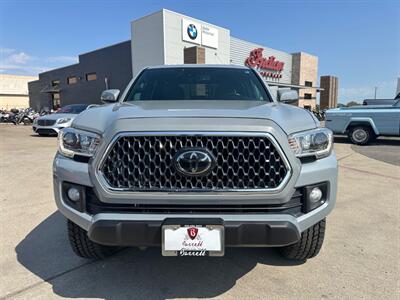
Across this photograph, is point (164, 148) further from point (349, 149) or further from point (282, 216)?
point (349, 149)

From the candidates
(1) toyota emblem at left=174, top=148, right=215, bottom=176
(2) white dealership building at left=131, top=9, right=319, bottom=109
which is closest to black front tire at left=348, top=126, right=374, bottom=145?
(2) white dealership building at left=131, top=9, right=319, bottom=109

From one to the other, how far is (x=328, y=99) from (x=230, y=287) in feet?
116

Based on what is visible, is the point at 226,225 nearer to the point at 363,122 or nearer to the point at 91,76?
the point at 363,122

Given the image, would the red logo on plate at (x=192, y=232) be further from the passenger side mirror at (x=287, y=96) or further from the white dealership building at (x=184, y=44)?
the white dealership building at (x=184, y=44)

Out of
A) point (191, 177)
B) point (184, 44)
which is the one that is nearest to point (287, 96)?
point (191, 177)

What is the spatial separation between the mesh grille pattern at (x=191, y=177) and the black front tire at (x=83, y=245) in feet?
2.55

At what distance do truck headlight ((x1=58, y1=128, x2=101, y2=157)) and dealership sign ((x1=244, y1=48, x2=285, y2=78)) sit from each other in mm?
23445

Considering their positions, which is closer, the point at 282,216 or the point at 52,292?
the point at 282,216

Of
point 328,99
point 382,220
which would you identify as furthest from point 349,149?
point 328,99

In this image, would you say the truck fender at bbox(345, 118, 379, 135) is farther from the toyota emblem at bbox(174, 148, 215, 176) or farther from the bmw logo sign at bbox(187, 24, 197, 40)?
the bmw logo sign at bbox(187, 24, 197, 40)

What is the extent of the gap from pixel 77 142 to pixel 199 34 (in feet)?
62.8

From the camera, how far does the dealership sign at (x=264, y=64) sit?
2516 centimetres

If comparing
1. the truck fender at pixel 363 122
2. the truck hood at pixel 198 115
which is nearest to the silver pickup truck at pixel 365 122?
the truck fender at pixel 363 122

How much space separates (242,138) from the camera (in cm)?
193
